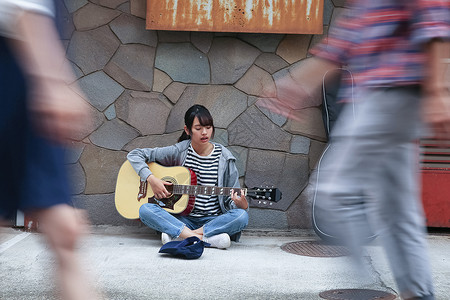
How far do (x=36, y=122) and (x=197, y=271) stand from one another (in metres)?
2.23

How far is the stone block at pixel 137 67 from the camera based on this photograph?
17.1 feet

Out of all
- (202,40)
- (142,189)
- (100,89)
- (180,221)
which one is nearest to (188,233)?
(180,221)

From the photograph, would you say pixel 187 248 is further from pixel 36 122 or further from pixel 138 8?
pixel 36 122

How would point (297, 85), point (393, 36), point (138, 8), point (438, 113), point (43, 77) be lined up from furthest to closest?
point (138, 8) → point (297, 85) → point (393, 36) → point (438, 113) → point (43, 77)

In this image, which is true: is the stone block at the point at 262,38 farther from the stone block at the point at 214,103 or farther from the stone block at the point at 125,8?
the stone block at the point at 125,8

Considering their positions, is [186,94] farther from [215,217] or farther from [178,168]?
[215,217]

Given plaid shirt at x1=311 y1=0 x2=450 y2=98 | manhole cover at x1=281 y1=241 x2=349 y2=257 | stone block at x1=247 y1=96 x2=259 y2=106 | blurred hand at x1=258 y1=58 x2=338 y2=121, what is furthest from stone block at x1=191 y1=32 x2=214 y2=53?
plaid shirt at x1=311 y1=0 x2=450 y2=98

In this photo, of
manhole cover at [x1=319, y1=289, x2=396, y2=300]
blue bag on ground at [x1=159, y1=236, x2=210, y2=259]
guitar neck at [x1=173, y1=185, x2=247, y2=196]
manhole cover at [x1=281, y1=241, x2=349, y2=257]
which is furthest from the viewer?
guitar neck at [x1=173, y1=185, x2=247, y2=196]

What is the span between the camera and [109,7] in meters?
5.19

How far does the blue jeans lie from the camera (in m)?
4.49

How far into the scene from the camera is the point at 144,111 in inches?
205

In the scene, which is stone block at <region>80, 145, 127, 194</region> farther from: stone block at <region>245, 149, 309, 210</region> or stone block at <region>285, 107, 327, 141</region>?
stone block at <region>285, 107, 327, 141</region>

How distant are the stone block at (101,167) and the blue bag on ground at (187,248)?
1.28 meters

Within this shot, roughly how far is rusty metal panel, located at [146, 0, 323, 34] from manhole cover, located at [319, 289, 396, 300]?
7.88 ft
